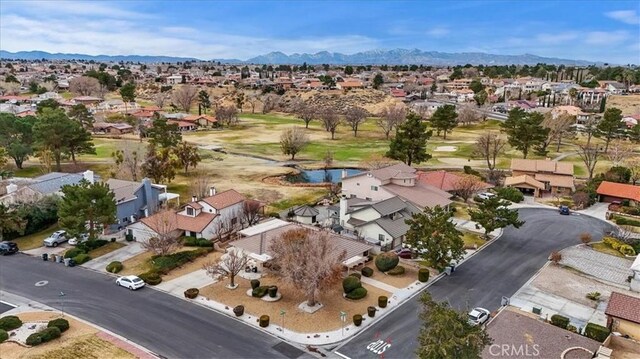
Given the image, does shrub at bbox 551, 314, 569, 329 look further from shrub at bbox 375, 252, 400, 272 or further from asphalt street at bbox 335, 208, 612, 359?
shrub at bbox 375, 252, 400, 272

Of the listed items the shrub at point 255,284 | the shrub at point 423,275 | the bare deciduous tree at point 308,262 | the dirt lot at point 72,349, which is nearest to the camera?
the dirt lot at point 72,349

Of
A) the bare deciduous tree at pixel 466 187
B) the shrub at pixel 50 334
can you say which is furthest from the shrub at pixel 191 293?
the bare deciduous tree at pixel 466 187

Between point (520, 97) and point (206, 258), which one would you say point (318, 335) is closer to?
point (206, 258)

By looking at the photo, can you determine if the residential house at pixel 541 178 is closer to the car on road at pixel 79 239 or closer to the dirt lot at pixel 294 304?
the dirt lot at pixel 294 304

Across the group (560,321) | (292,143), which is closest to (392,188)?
(560,321)

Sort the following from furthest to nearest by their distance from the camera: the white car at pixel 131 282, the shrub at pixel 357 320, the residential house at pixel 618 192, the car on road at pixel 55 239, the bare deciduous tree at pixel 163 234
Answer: the residential house at pixel 618 192
the car on road at pixel 55 239
the bare deciduous tree at pixel 163 234
the white car at pixel 131 282
the shrub at pixel 357 320

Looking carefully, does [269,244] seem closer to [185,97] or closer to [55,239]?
[55,239]

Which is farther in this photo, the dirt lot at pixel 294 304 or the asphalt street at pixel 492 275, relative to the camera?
the dirt lot at pixel 294 304

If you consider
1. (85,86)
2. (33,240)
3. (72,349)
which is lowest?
(33,240)

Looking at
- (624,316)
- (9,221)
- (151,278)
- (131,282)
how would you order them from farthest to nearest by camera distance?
→ (9,221)
(151,278)
(131,282)
(624,316)
